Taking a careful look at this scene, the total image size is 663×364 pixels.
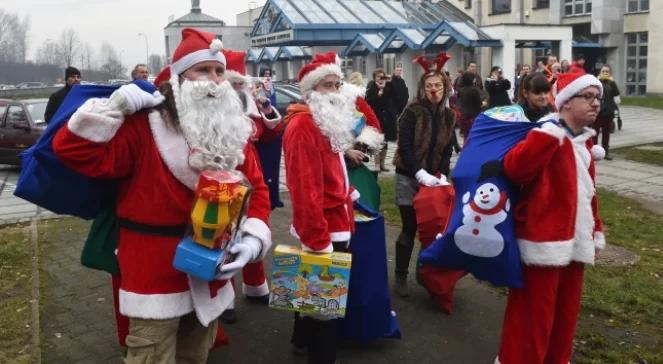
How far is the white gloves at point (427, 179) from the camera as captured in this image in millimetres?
4938

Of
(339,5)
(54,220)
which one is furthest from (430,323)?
(339,5)

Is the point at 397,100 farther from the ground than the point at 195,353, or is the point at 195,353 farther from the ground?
the point at 397,100

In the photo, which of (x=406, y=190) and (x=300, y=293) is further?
(x=406, y=190)

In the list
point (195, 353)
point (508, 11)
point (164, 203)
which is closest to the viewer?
point (164, 203)

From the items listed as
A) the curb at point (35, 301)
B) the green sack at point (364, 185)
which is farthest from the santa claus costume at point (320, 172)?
the curb at point (35, 301)

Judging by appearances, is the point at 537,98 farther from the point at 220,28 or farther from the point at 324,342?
the point at 220,28

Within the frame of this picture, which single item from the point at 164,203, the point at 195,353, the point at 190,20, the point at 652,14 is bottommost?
the point at 195,353

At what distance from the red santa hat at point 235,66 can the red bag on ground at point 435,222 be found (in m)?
1.66

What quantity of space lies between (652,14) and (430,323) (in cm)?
3182

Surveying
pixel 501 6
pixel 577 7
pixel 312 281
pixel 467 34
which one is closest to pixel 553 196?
pixel 312 281

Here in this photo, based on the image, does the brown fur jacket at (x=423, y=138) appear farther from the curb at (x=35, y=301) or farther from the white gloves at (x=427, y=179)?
the curb at (x=35, y=301)

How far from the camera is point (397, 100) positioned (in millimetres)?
12516

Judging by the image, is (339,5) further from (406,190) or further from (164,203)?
(164,203)

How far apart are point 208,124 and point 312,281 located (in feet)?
4.48
